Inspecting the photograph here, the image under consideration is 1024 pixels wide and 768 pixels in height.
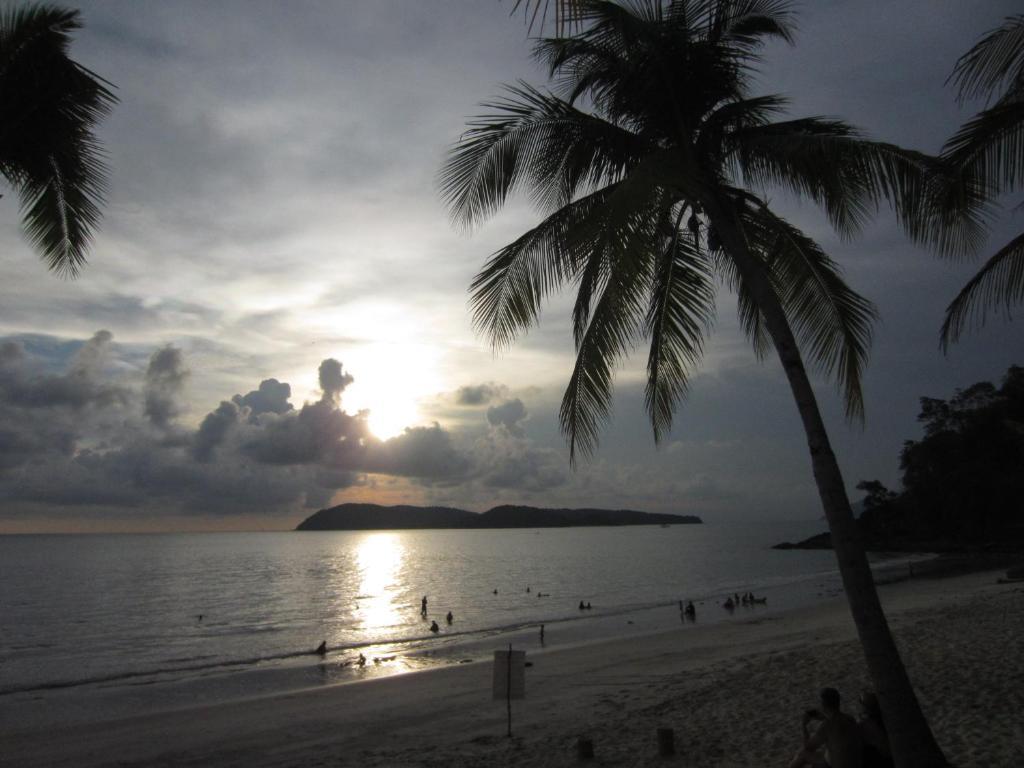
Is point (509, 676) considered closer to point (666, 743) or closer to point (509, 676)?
point (509, 676)

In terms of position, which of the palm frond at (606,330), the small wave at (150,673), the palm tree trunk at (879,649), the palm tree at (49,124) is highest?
the palm tree at (49,124)

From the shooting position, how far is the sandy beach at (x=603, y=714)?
9203mm

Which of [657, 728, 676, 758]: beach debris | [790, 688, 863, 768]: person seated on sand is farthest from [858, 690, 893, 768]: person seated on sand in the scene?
[657, 728, 676, 758]: beach debris

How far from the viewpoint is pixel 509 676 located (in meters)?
9.67

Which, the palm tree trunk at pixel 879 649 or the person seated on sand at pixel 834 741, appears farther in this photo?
the person seated on sand at pixel 834 741

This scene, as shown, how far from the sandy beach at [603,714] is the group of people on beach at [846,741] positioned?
1777 millimetres

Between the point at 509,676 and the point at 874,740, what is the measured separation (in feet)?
15.9

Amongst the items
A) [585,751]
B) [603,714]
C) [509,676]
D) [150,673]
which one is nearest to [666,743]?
[585,751]

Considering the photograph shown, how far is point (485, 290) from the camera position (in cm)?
688

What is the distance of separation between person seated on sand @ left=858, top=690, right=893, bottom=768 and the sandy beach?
5.34 ft

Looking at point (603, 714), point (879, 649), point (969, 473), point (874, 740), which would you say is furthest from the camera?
point (969, 473)

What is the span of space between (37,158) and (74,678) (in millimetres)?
23574

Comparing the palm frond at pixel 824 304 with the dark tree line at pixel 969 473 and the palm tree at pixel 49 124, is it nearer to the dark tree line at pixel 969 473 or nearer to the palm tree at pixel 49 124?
the palm tree at pixel 49 124

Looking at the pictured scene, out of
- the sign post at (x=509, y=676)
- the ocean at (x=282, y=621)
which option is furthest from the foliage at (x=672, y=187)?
the ocean at (x=282, y=621)
